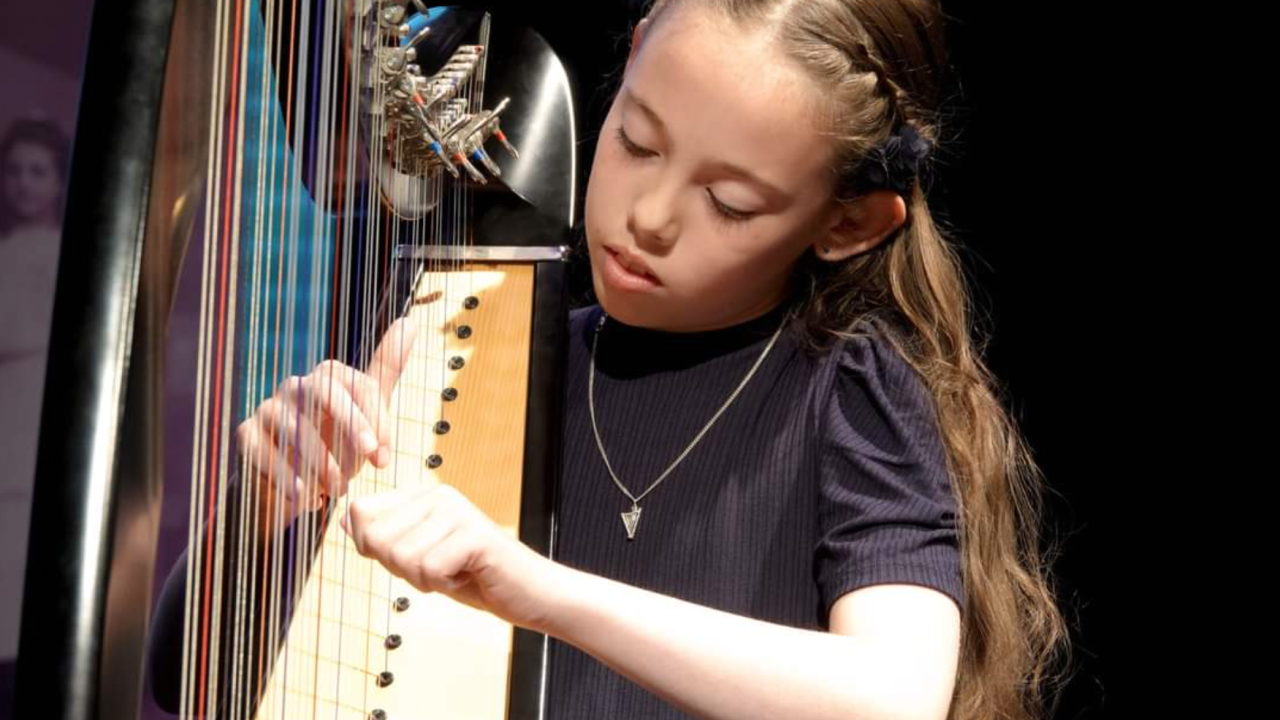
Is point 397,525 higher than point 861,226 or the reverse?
the reverse

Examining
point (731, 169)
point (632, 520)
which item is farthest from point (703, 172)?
point (632, 520)

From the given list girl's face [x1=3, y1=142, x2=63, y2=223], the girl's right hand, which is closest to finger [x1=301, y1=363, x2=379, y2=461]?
the girl's right hand

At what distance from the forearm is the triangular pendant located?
283 millimetres

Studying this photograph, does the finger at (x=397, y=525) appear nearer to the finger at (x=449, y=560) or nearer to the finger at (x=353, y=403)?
the finger at (x=449, y=560)

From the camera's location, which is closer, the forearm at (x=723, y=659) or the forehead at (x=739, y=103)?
the forearm at (x=723, y=659)

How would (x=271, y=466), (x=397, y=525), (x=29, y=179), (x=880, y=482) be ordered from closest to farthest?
(x=397, y=525) < (x=271, y=466) < (x=880, y=482) < (x=29, y=179)

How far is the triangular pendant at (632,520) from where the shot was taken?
3.42ft

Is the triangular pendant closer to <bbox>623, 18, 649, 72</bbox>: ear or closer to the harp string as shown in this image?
the harp string

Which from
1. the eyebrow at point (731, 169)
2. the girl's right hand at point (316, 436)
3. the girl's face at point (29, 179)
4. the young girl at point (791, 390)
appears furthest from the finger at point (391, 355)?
the girl's face at point (29, 179)

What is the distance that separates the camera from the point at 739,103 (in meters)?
0.92

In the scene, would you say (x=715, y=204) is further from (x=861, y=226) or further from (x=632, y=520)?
(x=632, y=520)

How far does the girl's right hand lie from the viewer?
79 centimetres

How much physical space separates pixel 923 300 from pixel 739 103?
0.26 meters

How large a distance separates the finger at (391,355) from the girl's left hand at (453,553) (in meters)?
0.33
